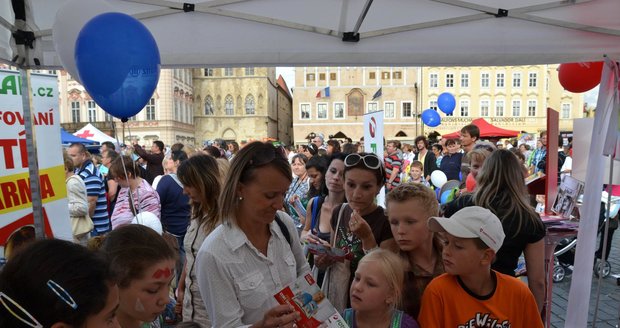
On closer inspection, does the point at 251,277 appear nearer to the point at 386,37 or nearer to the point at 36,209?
the point at 36,209

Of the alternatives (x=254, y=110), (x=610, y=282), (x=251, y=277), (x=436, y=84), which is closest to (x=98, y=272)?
(x=251, y=277)

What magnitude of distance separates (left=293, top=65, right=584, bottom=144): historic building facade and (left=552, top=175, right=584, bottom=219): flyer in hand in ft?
155

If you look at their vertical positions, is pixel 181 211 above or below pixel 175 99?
below

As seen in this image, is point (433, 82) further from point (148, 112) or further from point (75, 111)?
point (75, 111)

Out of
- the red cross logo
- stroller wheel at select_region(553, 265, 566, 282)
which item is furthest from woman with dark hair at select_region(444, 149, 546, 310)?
the red cross logo

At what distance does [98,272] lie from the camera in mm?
1222

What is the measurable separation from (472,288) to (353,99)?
175ft

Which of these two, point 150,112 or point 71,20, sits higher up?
point 150,112

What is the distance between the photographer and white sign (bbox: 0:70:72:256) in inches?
130

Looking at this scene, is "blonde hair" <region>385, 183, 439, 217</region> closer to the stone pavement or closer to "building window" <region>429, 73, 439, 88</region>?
the stone pavement

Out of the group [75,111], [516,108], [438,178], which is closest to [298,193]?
[438,178]

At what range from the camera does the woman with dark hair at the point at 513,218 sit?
276 cm

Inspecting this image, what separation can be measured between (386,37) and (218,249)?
2.40 m

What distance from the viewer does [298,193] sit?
603 centimetres
